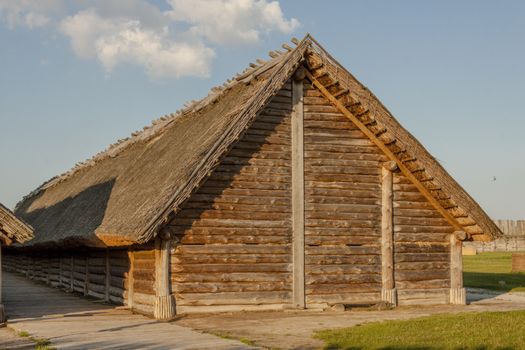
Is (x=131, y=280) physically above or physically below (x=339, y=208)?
below

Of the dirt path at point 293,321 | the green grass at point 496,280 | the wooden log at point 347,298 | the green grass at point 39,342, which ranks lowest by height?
the green grass at point 496,280

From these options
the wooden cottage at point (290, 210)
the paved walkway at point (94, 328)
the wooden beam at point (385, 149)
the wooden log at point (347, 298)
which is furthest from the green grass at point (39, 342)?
the wooden beam at point (385, 149)

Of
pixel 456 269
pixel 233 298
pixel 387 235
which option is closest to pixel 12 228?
pixel 233 298

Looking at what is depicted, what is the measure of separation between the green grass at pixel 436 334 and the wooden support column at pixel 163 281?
403 centimetres

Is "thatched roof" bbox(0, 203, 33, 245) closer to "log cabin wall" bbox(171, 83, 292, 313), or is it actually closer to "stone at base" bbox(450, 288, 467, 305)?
"log cabin wall" bbox(171, 83, 292, 313)

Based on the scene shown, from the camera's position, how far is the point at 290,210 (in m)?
17.9

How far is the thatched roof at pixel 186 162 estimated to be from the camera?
16.1m

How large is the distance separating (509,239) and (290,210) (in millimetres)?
44395

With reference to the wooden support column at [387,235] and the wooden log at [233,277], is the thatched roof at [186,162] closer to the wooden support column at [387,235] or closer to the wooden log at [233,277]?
the wooden support column at [387,235]

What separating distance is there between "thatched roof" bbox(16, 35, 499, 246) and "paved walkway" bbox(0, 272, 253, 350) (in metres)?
1.68

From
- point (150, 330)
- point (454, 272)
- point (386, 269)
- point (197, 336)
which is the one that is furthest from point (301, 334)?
point (454, 272)

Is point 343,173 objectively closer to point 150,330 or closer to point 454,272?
point 454,272

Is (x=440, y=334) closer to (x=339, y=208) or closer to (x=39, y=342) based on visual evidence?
(x=339, y=208)

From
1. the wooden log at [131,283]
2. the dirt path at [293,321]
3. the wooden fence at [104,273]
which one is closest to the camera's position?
the dirt path at [293,321]
